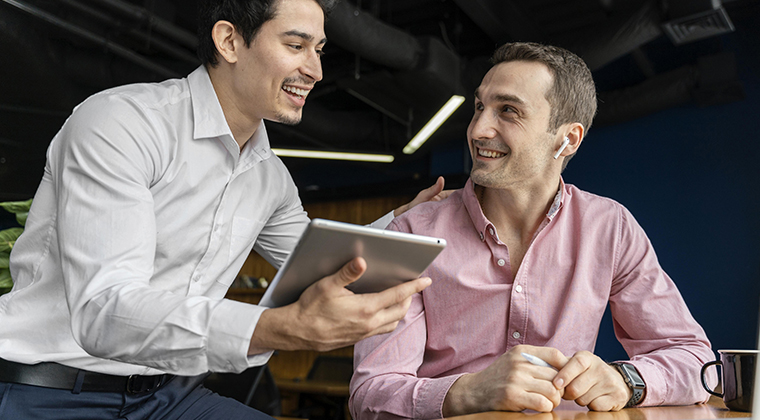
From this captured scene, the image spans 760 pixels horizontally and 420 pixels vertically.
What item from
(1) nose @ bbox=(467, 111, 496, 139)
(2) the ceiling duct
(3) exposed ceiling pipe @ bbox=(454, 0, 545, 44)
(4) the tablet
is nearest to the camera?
(4) the tablet

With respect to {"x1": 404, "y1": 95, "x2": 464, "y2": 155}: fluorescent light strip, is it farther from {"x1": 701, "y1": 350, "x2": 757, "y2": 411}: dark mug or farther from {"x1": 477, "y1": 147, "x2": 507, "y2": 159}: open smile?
{"x1": 701, "y1": 350, "x2": 757, "y2": 411}: dark mug

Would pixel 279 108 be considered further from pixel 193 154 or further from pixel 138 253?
pixel 138 253

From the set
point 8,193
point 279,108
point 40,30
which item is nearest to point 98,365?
point 279,108

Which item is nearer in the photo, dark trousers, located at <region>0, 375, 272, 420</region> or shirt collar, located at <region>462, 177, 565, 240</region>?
dark trousers, located at <region>0, 375, 272, 420</region>

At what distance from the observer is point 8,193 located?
6434mm

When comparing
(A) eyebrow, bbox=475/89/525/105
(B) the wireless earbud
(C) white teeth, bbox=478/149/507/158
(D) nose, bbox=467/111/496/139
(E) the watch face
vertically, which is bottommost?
(E) the watch face

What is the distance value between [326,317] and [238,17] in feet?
4.30

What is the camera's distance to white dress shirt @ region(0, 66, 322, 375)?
3.51ft

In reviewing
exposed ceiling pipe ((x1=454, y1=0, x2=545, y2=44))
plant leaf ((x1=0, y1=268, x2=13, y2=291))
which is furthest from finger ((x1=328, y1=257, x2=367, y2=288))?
exposed ceiling pipe ((x1=454, y1=0, x2=545, y2=44))

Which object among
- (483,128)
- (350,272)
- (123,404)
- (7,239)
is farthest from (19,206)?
(350,272)

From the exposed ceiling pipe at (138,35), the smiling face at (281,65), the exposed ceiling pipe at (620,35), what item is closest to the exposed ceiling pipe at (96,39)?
the exposed ceiling pipe at (138,35)

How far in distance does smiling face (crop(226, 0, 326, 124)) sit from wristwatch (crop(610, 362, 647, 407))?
4.13ft

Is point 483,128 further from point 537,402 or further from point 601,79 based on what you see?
point 601,79

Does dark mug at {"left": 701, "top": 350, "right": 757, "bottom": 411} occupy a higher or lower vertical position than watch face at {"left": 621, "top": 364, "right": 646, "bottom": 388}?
higher
